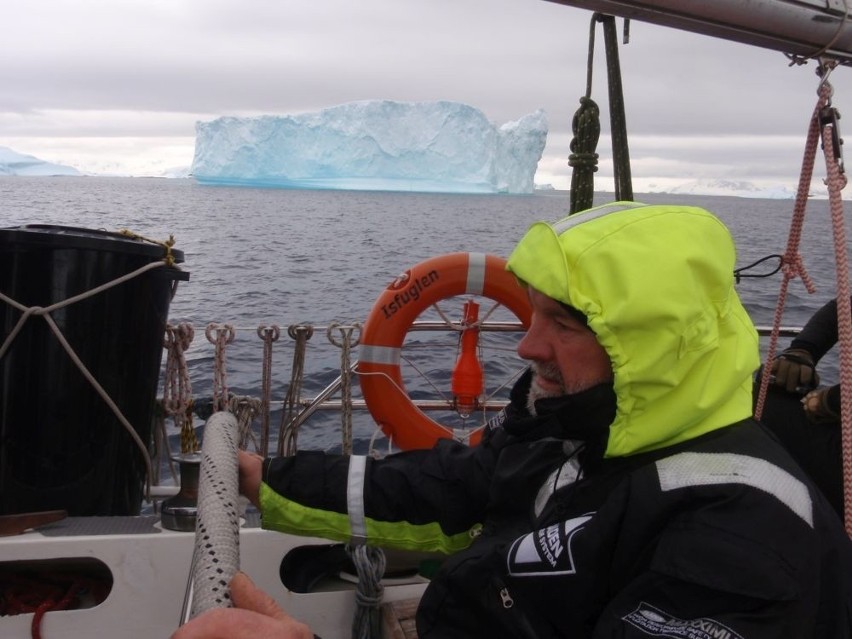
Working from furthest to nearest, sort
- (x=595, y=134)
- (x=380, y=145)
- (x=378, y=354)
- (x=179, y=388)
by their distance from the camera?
(x=380, y=145) < (x=378, y=354) < (x=179, y=388) < (x=595, y=134)

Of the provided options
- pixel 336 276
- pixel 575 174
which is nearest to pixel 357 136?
pixel 336 276

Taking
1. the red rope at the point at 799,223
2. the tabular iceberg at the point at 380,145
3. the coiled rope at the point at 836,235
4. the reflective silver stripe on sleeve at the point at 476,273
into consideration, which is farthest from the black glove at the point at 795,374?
the tabular iceberg at the point at 380,145

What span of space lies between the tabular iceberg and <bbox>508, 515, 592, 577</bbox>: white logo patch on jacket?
43671mm

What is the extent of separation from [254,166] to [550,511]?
2025 inches

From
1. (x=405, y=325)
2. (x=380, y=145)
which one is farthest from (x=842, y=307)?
(x=380, y=145)

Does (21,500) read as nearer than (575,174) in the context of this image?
Yes

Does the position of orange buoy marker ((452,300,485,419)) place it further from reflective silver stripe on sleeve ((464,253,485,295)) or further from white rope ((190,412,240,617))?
white rope ((190,412,240,617))

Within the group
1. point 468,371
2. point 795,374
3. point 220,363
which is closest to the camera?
point 795,374

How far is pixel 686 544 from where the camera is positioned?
95 centimetres

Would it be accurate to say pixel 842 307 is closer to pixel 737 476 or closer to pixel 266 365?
pixel 737 476

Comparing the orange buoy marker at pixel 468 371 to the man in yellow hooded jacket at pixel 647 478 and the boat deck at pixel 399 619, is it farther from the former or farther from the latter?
the man in yellow hooded jacket at pixel 647 478

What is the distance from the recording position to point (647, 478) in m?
1.04

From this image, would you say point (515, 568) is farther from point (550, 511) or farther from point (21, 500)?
point (21, 500)

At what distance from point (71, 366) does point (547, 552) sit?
131 centimetres
